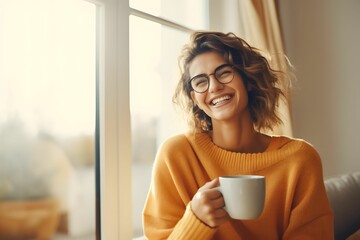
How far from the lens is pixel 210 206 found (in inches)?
28.8

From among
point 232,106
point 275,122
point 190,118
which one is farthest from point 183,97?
point 275,122

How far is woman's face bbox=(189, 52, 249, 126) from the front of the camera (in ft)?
3.19

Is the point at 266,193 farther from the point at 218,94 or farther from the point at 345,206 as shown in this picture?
the point at 345,206

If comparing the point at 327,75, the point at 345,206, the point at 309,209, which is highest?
the point at 327,75

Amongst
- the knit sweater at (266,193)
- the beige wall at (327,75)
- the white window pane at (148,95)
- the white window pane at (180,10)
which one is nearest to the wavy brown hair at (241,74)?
the knit sweater at (266,193)

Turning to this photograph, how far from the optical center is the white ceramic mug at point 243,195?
674 mm

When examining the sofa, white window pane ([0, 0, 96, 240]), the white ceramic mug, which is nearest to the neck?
the white ceramic mug

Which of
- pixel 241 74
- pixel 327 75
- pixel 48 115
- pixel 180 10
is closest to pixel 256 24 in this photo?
pixel 180 10

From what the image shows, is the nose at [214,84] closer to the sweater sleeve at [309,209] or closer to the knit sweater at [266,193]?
the knit sweater at [266,193]

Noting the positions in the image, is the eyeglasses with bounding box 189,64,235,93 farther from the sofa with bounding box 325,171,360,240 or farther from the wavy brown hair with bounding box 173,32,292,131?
the sofa with bounding box 325,171,360,240

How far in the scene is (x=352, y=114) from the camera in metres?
2.11

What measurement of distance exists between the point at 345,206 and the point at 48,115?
49.0 inches

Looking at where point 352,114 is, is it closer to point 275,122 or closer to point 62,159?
point 275,122

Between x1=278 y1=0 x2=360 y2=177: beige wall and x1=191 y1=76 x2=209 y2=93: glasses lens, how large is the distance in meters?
1.36
